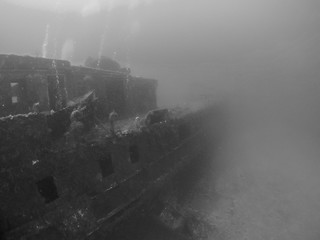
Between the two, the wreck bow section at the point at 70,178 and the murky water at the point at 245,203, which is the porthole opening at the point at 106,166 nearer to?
the wreck bow section at the point at 70,178

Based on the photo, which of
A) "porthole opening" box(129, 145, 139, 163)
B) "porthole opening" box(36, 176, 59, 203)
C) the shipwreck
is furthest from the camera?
"porthole opening" box(129, 145, 139, 163)

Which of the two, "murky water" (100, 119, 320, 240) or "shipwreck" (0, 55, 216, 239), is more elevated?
"shipwreck" (0, 55, 216, 239)

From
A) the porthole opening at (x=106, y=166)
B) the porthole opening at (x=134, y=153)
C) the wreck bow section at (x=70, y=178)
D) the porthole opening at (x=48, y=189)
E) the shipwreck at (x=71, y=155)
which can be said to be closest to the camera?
the wreck bow section at (x=70, y=178)

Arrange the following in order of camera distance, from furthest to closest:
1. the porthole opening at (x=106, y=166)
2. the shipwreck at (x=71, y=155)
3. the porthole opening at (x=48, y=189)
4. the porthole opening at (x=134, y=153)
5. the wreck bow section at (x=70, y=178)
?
the porthole opening at (x=134, y=153), the porthole opening at (x=106, y=166), the porthole opening at (x=48, y=189), the shipwreck at (x=71, y=155), the wreck bow section at (x=70, y=178)

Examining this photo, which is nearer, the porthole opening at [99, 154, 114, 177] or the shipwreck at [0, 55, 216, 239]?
the shipwreck at [0, 55, 216, 239]

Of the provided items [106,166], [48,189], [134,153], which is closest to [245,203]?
[134,153]

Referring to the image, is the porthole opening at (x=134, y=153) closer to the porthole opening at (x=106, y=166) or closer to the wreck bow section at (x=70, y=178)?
the wreck bow section at (x=70, y=178)

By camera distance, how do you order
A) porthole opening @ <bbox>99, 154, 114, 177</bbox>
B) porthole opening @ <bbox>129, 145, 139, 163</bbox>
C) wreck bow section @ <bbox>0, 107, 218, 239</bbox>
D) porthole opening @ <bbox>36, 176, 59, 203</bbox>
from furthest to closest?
porthole opening @ <bbox>129, 145, 139, 163</bbox> < porthole opening @ <bbox>99, 154, 114, 177</bbox> < porthole opening @ <bbox>36, 176, 59, 203</bbox> < wreck bow section @ <bbox>0, 107, 218, 239</bbox>

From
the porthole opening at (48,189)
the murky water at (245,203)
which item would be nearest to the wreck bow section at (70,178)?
the porthole opening at (48,189)

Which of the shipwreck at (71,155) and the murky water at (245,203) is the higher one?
the shipwreck at (71,155)

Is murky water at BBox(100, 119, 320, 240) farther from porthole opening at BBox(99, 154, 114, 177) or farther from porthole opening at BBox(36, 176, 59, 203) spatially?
porthole opening at BBox(36, 176, 59, 203)

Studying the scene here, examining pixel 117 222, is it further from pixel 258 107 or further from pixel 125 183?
pixel 258 107

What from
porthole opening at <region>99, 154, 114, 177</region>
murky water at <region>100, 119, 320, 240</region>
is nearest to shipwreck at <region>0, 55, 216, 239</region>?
porthole opening at <region>99, 154, 114, 177</region>

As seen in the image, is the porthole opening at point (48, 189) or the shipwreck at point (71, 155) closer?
the shipwreck at point (71, 155)
